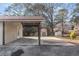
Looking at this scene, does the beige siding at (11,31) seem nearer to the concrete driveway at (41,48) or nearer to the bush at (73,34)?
the concrete driveway at (41,48)

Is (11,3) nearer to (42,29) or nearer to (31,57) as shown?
(42,29)

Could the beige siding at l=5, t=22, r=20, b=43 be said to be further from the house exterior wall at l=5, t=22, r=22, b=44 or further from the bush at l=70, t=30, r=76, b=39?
the bush at l=70, t=30, r=76, b=39

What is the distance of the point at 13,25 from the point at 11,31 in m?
0.16

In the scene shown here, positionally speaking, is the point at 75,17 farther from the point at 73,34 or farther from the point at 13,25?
the point at 13,25

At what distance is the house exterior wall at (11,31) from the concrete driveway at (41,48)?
13 cm

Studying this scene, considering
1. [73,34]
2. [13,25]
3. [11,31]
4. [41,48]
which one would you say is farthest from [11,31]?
[73,34]

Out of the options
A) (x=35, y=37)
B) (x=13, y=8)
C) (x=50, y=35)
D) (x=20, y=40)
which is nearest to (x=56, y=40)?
(x=50, y=35)

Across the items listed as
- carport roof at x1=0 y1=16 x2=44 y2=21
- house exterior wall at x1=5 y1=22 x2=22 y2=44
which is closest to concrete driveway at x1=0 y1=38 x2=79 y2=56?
house exterior wall at x1=5 y1=22 x2=22 y2=44

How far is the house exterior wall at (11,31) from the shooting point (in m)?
5.00

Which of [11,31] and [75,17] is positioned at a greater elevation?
[75,17]

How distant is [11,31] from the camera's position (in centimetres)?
502

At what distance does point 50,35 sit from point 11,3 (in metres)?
1.22

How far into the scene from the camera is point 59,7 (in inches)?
Answer: 197

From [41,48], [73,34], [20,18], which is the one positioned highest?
[20,18]
